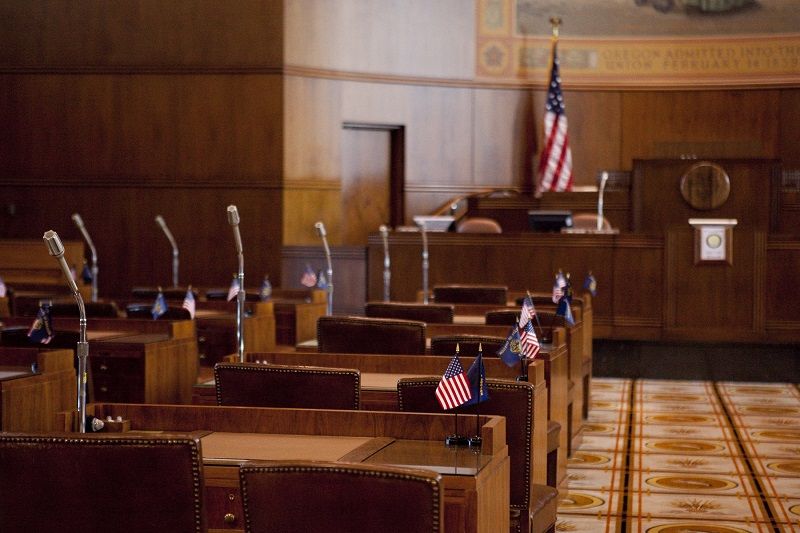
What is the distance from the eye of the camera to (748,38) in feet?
53.1

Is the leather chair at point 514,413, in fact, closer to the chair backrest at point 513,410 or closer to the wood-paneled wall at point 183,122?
the chair backrest at point 513,410

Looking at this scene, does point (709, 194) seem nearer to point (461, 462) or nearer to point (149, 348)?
point (149, 348)

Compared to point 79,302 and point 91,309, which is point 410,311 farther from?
point 79,302

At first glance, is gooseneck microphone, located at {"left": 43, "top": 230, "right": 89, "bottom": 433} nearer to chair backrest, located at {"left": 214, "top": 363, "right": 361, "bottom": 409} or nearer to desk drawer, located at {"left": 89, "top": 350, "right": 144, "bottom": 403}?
chair backrest, located at {"left": 214, "top": 363, "right": 361, "bottom": 409}

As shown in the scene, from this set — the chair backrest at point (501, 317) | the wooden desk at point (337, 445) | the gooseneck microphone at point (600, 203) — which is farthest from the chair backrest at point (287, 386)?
the gooseneck microphone at point (600, 203)

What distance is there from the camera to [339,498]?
2.65 m

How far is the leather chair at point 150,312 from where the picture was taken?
773 cm

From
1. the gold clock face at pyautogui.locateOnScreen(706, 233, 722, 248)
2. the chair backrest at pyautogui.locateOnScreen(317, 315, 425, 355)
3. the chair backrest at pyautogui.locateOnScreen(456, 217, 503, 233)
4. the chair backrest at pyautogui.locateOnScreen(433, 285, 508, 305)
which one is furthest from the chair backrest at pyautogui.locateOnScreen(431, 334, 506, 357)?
the chair backrest at pyautogui.locateOnScreen(456, 217, 503, 233)

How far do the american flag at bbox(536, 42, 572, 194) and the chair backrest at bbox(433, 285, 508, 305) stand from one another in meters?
6.73

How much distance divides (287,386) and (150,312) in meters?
3.90

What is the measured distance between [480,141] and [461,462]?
13269 millimetres

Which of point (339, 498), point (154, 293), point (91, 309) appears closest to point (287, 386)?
point (339, 498)

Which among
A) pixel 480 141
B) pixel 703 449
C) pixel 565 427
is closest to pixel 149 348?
pixel 565 427

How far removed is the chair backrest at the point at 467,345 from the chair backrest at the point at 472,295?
10.8 feet
